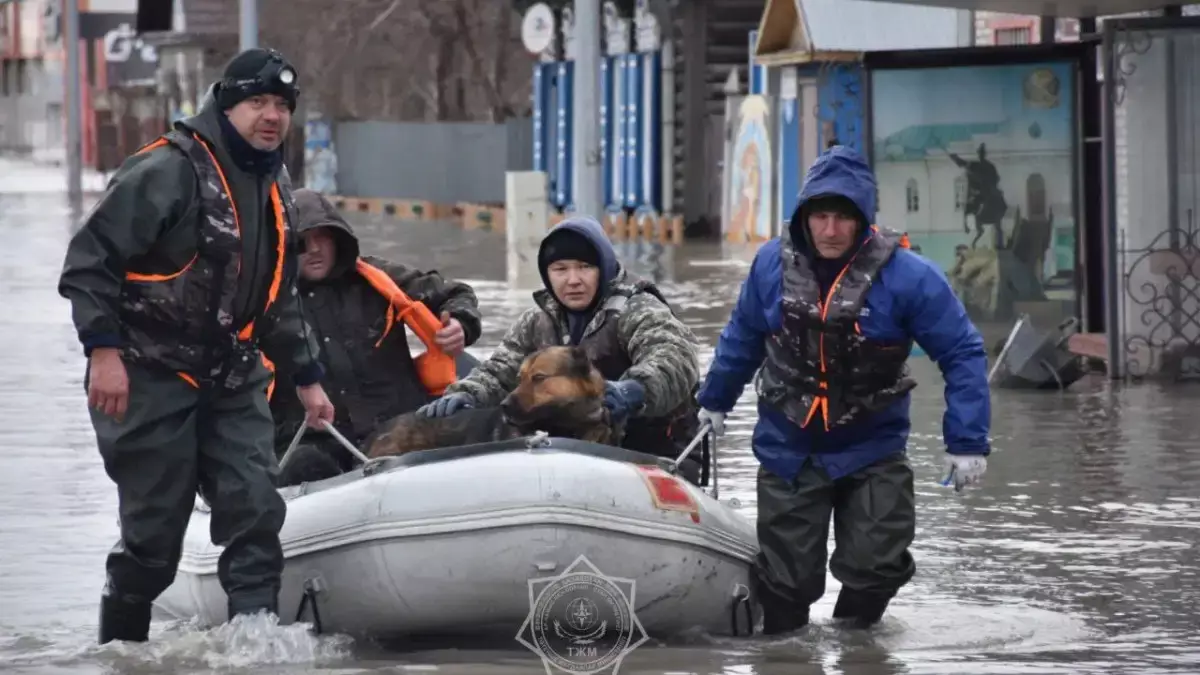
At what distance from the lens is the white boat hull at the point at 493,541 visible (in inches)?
287

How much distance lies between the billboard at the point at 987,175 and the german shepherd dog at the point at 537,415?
8786mm

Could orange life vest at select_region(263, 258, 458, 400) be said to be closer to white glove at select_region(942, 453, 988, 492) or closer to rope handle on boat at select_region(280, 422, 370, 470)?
rope handle on boat at select_region(280, 422, 370, 470)

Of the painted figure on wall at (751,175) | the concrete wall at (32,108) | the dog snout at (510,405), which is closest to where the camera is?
the dog snout at (510,405)

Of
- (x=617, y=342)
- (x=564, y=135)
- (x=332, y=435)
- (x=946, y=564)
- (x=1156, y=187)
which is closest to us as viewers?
(x=617, y=342)

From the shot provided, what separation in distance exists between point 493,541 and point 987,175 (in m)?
9.79

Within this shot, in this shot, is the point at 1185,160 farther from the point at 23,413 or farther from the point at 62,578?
the point at 62,578

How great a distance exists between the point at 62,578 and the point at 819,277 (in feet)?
9.66

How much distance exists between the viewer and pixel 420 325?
876 centimetres

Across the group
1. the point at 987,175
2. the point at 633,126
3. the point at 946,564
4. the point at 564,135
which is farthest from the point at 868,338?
the point at 564,135

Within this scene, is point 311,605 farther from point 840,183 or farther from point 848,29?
point 848,29

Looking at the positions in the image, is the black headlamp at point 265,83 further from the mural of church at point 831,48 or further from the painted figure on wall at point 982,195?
the painted figure on wall at point 982,195

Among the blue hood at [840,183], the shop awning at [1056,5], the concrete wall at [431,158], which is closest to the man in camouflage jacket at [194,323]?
the blue hood at [840,183]

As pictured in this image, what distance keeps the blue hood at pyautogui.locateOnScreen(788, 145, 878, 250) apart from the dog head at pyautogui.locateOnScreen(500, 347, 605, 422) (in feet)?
2.30

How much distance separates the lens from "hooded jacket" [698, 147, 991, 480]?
24.5 ft
